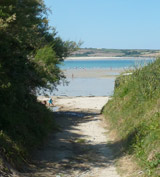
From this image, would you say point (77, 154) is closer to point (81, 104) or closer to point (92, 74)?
point (81, 104)

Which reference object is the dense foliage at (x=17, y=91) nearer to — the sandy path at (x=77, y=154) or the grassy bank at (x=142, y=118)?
the sandy path at (x=77, y=154)

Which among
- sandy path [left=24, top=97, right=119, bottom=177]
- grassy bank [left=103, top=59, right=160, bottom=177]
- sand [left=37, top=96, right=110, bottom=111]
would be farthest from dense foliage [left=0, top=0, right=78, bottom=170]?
sand [left=37, top=96, right=110, bottom=111]

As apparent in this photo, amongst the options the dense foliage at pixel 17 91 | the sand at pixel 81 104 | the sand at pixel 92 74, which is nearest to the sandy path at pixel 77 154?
the dense foliage at pixel 17 91

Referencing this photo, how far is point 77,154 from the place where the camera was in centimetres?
1212

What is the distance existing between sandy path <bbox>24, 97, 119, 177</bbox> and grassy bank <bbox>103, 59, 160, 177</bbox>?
734 millimetres

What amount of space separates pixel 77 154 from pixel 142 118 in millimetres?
2514

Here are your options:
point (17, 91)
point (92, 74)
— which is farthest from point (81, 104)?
A: point (92, 74)

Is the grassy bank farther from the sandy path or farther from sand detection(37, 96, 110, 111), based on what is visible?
sand detection(37, 96, 110, 111)

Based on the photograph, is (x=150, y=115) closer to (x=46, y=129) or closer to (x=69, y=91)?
(x=46, y=129)

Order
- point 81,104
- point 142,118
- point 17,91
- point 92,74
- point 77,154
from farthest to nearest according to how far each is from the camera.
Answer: point 92,74, point 81,104, point 142,118, point 17,91, point 77,154

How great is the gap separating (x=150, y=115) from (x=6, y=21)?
5.66 meters

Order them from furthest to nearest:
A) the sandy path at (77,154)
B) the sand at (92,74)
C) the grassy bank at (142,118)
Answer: the sand at (92,74), the sandy path at (77,154), the grassy bank at (142,118)

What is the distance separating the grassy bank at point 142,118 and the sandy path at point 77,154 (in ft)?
2.41

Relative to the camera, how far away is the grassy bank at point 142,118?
9602 mm
